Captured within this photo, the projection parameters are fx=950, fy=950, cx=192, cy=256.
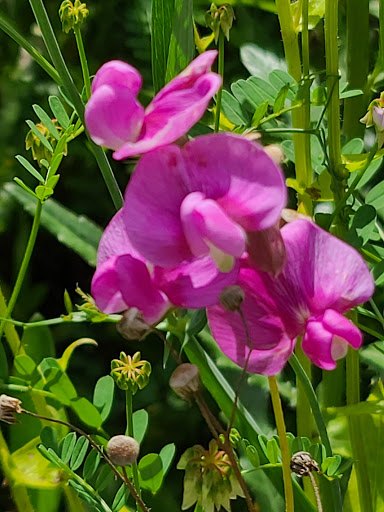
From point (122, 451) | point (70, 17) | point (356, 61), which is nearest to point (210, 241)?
point (122, 451)

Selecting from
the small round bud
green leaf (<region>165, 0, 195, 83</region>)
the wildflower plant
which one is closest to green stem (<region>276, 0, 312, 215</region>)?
the wildflower plant

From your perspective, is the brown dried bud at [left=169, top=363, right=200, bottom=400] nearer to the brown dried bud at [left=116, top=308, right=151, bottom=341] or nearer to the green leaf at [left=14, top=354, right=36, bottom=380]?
the brown dried bud at [left=116, top=308, right=151, bottom=341]

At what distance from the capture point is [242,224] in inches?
13.3

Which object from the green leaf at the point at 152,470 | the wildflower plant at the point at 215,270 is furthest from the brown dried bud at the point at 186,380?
the green leaf at the point at 152,470

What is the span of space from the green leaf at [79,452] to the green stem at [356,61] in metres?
0.27

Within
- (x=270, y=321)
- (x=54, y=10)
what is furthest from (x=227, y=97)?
(x=54, y=10)

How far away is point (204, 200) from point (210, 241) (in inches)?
0.6

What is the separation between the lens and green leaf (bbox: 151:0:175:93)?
49 cm

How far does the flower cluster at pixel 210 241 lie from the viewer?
1.06ft

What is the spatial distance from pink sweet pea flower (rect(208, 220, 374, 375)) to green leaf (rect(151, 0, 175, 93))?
15cm

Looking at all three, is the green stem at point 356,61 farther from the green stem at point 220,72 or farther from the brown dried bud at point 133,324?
the brown dried bud at point 133,324

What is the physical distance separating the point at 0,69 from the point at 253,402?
1.83ft

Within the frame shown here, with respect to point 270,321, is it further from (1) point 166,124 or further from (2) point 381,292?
(2) point 381,292

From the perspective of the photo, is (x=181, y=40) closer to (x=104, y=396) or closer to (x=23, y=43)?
(x=23, y=43)
